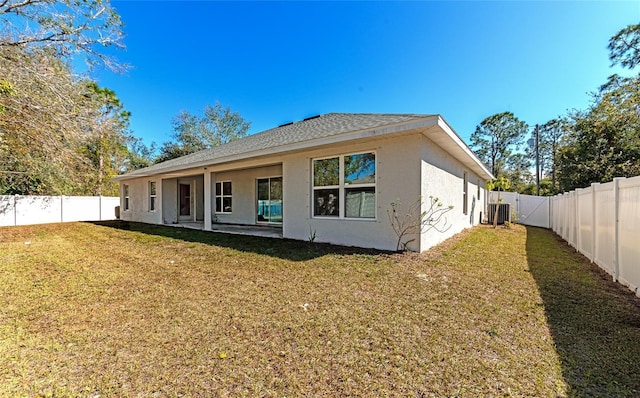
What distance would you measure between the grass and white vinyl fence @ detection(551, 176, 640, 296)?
34cm

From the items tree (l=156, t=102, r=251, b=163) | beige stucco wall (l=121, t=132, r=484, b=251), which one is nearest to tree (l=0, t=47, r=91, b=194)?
beige stucco wall (l=121, t=132, r=484, b=251)

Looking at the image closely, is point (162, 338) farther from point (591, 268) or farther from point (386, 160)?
point (591, 268)

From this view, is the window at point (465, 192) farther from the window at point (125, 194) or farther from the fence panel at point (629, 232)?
the window at point (125, 194)

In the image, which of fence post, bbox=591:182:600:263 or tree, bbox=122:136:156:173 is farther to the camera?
tree, bbox=122:136:156:173

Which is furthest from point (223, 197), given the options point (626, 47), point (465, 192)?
point (626, 47)

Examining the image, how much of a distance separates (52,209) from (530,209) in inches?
1061

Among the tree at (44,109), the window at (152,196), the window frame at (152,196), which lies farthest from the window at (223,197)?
the tree at (44,109)

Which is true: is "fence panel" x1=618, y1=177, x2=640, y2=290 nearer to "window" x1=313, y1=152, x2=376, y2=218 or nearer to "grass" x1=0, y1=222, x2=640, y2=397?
"grass" x1=0, y1=222, x2=640, y2=397

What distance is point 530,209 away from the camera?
50.4 feet

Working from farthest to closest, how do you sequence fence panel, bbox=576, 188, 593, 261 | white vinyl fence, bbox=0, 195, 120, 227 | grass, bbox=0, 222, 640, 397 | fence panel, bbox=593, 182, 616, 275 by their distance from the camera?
white vinyl fence, bbox=0, 195, 120, 227
fence panel, bbox=576, 188, 593, 261
fence panel, bbox=593, 182, 616, 275
grass, bbox=0, 222, 640, 397

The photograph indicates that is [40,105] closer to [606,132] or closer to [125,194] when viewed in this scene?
[125,194]

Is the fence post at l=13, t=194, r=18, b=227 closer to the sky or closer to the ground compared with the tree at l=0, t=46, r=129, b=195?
closer to the ground

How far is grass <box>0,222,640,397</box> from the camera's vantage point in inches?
80.1

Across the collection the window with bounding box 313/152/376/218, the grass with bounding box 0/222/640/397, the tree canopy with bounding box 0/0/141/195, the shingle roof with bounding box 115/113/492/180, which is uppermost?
the tree canopy with bounding box 0/0/141/195
